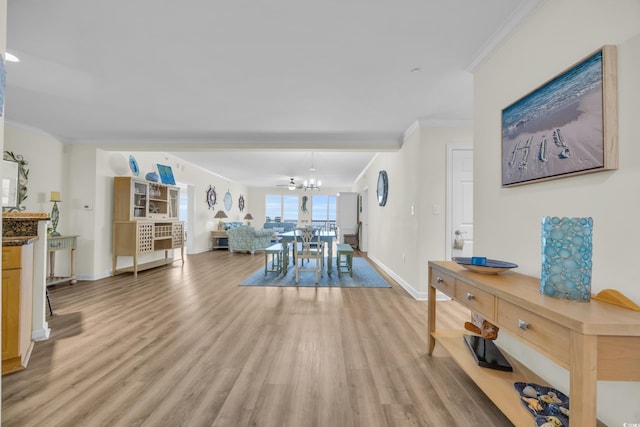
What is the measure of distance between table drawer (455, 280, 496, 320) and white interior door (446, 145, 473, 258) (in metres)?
2.05

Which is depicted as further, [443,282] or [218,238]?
[218,238]

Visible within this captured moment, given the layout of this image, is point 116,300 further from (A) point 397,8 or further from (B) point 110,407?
(A) point 397,8

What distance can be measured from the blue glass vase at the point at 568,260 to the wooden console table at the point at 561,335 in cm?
5

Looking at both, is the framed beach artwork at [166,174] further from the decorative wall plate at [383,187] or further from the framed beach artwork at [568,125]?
the framed beach artwork at [568,125]

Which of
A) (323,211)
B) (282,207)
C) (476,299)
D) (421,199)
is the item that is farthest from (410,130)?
(282,207)

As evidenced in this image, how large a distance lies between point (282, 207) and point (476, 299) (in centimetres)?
1118

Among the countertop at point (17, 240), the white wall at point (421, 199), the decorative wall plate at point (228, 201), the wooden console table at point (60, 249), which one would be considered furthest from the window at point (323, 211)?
the countertop at point (17, 240)

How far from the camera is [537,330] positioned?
106 centimetres

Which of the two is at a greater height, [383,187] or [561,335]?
[383,187]

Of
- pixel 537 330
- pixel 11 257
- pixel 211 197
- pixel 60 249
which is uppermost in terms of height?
pixel 211 197

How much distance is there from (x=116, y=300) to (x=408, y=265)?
3.88 meters

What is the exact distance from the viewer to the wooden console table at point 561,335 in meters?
0.85

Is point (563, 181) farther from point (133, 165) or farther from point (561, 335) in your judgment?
point (133, 165)

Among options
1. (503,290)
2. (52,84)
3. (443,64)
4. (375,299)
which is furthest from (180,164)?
(503,290)
